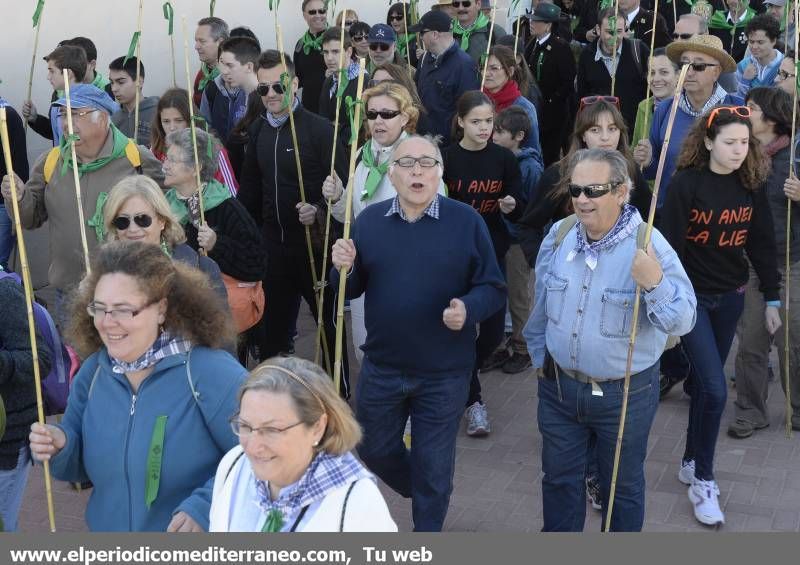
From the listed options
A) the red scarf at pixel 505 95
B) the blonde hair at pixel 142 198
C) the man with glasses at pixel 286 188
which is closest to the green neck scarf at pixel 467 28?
the red scarf at pixel 505 95

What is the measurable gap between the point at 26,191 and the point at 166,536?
10.9 ft

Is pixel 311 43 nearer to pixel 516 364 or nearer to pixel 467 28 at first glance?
pixel 467 28

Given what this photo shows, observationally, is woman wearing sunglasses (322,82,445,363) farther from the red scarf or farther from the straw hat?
→ the red scarf

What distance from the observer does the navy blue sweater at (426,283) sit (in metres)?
5.18

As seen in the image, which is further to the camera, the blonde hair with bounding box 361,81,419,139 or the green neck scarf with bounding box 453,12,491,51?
the green neck scarf with bounding box 453,12,491,51

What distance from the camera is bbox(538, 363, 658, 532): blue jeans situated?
4.86m

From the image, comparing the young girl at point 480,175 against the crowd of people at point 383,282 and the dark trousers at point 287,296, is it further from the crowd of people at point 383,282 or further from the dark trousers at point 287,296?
the dark trousers at point 287,296

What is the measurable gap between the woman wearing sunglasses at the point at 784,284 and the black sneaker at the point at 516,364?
5.28ft

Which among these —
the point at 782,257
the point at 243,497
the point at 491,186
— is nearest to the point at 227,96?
the point at 491,186

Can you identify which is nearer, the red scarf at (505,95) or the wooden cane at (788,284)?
the wooden cane at (788,284)

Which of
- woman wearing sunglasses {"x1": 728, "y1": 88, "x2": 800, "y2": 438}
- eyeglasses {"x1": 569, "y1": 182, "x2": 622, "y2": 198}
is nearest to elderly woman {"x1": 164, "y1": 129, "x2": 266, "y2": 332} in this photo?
eyeglasses {"x1": 569, "y1": 182, "x2": 622, "y2": 198}

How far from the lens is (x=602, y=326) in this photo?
15.6 ft

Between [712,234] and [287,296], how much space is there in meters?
2.88

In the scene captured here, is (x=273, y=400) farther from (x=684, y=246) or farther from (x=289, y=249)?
(x=289, y=249)
